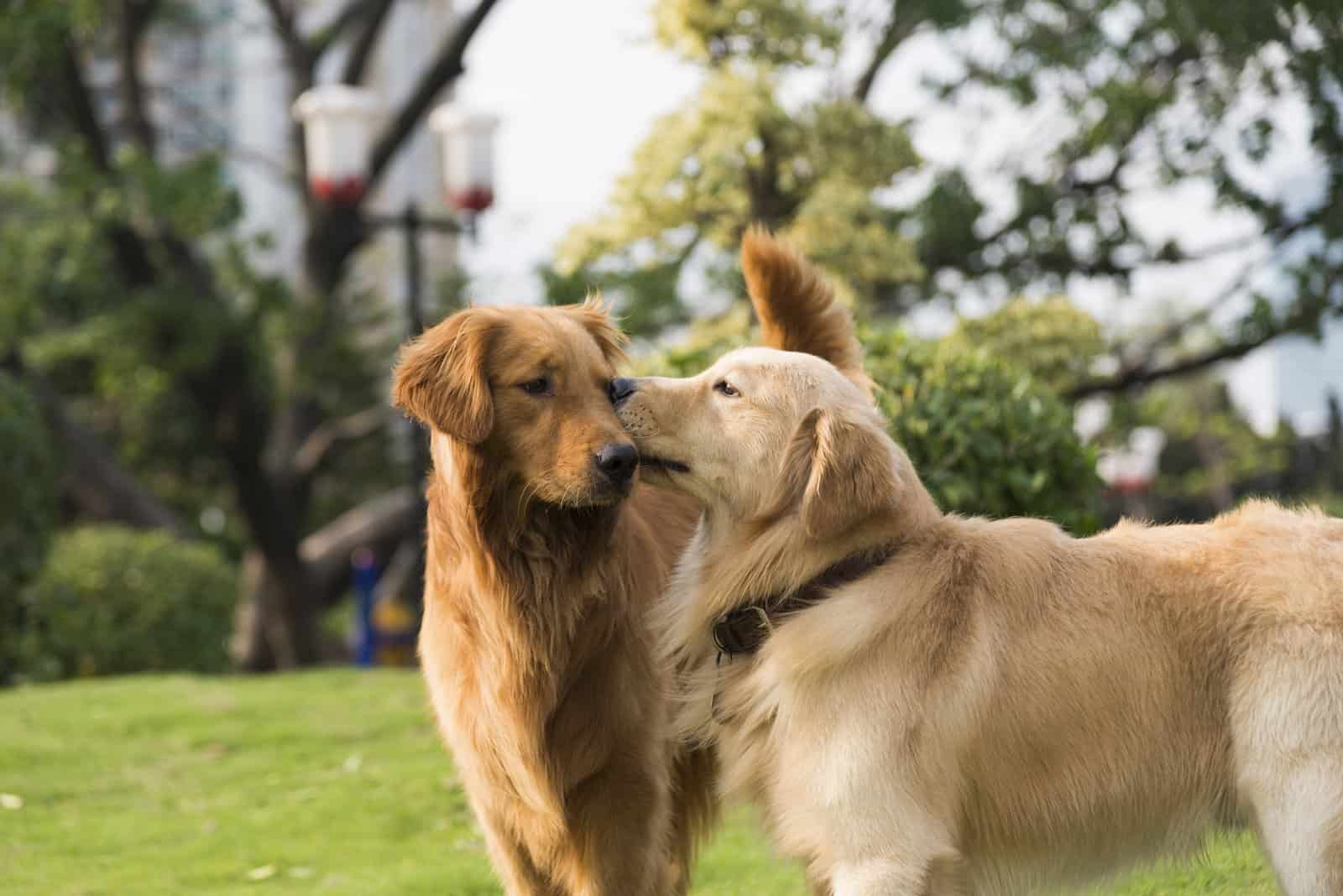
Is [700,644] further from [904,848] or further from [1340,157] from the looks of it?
[1340,157]

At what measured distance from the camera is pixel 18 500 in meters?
12.8

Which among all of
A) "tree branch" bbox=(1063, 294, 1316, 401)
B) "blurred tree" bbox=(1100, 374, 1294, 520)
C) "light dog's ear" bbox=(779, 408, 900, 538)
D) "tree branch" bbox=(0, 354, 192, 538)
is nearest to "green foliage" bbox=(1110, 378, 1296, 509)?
"blurred tree" bbox=(1100, 374, 1294, 520)

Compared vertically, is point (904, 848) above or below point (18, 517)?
above

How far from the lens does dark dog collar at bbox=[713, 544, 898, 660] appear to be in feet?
12.9

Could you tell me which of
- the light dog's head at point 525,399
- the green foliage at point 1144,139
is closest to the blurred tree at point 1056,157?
the green foliage at point 1144,139

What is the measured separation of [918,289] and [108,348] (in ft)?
30.6

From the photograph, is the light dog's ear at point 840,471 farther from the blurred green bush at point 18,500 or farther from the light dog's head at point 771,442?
the blurred green bush at point 18,500

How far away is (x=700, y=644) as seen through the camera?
421 cm

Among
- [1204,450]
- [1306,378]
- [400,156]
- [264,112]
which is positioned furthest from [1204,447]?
[264,112]

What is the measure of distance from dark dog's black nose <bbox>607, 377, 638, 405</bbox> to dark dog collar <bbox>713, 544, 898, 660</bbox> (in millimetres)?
706

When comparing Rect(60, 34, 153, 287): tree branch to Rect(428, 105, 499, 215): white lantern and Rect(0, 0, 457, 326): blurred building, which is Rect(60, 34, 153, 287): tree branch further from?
Rect(428, 105, 499, 215): white lantern

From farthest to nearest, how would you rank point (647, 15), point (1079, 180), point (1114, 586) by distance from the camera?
point (1079, 180) < point (647, 15) < point (1114, 586)

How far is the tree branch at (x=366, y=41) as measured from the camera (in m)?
19.0

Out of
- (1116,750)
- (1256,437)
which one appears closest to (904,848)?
(1116,750)
